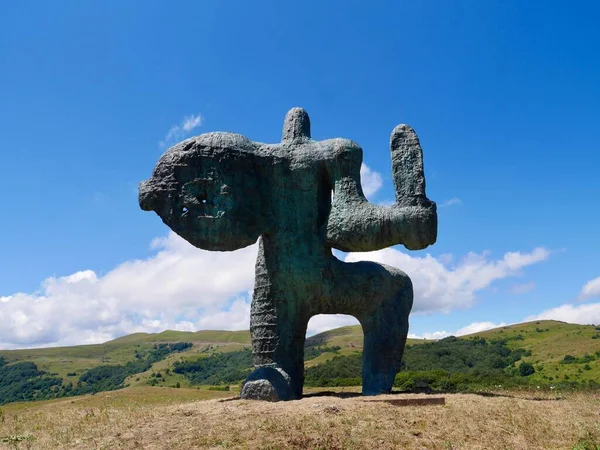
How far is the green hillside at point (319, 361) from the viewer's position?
2612 cm

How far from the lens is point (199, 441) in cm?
692

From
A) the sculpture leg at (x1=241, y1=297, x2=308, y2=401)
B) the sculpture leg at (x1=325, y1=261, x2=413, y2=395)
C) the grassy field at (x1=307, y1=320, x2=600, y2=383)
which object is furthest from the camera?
the grassy field at (x1=307, y1=320, x2=600, y2=383)

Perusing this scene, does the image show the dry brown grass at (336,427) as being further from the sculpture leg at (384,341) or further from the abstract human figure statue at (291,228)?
the abstract human figure statue at (291,228)

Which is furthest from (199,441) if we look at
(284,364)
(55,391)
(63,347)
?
(63,347)

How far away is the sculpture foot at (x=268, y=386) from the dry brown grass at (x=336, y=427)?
299mm

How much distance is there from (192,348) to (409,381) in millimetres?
108057

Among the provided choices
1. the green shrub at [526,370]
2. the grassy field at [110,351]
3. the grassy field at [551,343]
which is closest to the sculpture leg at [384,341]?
the grassy field at [551,343]

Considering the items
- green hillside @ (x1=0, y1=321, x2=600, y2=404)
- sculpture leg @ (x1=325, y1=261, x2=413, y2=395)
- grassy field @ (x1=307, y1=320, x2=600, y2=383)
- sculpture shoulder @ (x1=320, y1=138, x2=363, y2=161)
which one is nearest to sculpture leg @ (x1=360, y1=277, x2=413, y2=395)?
sculpture leg @ (x1=325, y1=261, x2=413, y2=395)

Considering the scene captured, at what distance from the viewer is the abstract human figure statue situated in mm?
9930

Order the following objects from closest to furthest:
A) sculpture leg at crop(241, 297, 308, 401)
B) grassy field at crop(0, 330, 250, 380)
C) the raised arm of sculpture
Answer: the raised arm of sculpture
sculpture leg at crop(241, 297, 308, 401)
grassy field at crop(0, 330, 250, 380)

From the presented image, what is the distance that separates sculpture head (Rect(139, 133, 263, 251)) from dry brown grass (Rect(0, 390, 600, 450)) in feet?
9.60

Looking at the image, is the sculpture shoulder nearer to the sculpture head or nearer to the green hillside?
the sculpture head

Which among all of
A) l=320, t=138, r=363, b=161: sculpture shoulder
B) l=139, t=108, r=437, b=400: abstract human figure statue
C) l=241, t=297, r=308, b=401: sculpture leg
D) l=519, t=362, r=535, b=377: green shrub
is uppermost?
l=320, t=138, r=363, b=161: sculpture shoulder

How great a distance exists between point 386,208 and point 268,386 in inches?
142
